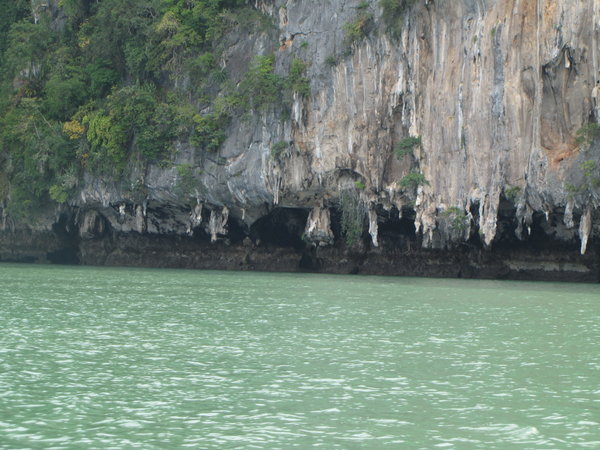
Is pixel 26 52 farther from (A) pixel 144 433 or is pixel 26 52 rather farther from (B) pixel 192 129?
(A) pixel 144 433

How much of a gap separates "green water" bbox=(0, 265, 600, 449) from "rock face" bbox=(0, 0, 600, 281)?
8868 mm

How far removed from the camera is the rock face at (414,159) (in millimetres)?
28516

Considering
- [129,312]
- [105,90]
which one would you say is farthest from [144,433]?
[105,90]

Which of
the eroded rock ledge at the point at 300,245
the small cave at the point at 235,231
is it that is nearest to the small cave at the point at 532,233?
the eroded rock ledge at the point at 300,245

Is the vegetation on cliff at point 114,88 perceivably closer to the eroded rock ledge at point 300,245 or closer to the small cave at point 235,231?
the eroded rock ledge at point 300,245

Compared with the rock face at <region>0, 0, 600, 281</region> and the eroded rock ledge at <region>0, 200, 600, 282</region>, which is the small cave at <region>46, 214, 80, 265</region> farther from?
the rock face at <region>0, 0, 600, 281</region>

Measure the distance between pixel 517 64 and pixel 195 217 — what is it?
51.0ft

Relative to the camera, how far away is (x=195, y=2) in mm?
39344

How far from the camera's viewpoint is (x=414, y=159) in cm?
3303

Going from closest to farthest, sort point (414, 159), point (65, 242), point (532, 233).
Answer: point (532, 233)
point (414, 159)
point (65, 242)

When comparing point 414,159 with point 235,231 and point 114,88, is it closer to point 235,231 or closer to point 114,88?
point 235,231

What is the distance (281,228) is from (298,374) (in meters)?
28.1

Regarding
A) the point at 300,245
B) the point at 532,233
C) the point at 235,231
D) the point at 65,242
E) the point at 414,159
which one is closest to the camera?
the point at 532,233

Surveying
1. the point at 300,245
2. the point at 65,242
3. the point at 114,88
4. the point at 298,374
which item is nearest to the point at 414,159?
the point at 300,245
